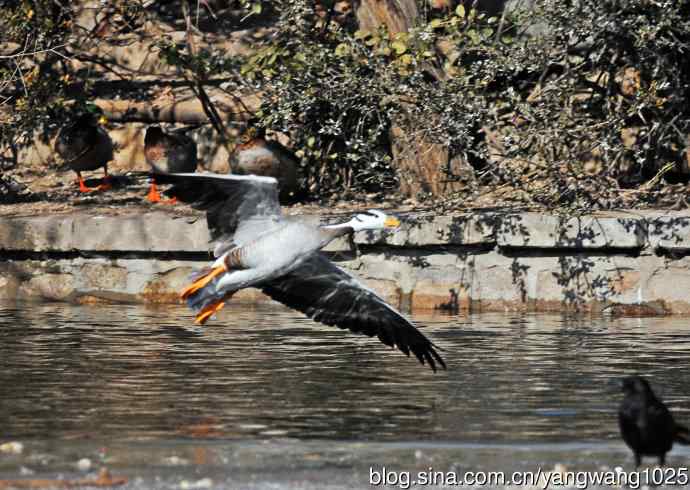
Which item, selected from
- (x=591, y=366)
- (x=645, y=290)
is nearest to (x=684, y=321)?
(x=645, y=290)

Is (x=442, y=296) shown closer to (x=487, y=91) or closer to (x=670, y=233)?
(x=670, y=233)

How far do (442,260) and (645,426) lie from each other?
6469 millimetres

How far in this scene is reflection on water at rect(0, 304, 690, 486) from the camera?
6410mm

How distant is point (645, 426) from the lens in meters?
5.51

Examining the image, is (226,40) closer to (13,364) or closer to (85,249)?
(85,249)

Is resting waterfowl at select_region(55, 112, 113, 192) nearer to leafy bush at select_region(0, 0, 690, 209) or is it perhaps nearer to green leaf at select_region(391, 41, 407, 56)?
leafy bush at select_region(0, 0, 690, 209)

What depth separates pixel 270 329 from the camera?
10.7 meters

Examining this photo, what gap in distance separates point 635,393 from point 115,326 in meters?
5.88

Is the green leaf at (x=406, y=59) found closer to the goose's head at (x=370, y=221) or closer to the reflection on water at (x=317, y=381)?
the reflection on water at (x=317, y=381)

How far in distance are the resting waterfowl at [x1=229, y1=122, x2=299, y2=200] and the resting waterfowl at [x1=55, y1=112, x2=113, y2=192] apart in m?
1.69

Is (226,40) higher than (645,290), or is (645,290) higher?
(226,40)

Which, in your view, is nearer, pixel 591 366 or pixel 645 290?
pixel 591 366

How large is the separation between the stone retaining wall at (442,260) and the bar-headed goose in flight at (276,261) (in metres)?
3.14

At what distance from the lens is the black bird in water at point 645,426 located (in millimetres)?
5527
